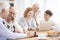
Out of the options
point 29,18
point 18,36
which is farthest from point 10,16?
point 29,18

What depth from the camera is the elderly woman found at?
8.20 ft

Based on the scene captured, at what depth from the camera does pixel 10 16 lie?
6.67 feet

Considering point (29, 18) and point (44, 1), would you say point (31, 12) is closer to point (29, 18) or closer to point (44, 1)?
point (29, 18)

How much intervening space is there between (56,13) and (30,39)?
1.77 meters

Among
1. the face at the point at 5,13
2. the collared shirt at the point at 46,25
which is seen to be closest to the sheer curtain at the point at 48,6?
the collared shirt at the point at 46,25

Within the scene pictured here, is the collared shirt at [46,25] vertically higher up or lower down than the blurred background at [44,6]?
lower down

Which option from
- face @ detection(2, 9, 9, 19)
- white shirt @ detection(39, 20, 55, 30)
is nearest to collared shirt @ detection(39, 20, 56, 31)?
white shirt @ detection(39, 20, 55, 30)

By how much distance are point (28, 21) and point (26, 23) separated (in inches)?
3.0

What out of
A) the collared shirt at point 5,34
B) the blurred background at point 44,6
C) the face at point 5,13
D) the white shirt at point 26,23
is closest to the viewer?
the collared shirt at point 5,34

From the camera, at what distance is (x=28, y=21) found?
261cm

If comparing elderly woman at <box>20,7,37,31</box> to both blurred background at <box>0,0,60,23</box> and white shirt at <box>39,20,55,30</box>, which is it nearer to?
white shirt at <box>39,20,55,30</box>

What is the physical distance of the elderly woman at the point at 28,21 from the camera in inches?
98.4

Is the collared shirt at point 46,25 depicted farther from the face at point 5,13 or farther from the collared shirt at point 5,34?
the collared shirt at point 5,34

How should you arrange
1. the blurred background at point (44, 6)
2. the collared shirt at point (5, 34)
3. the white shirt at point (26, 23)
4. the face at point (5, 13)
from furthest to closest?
the blurred background at point (44, 6) → the white shirt at point (26, 23) → the face at point (5, 13) → the collared shirt at point (5, 34)
